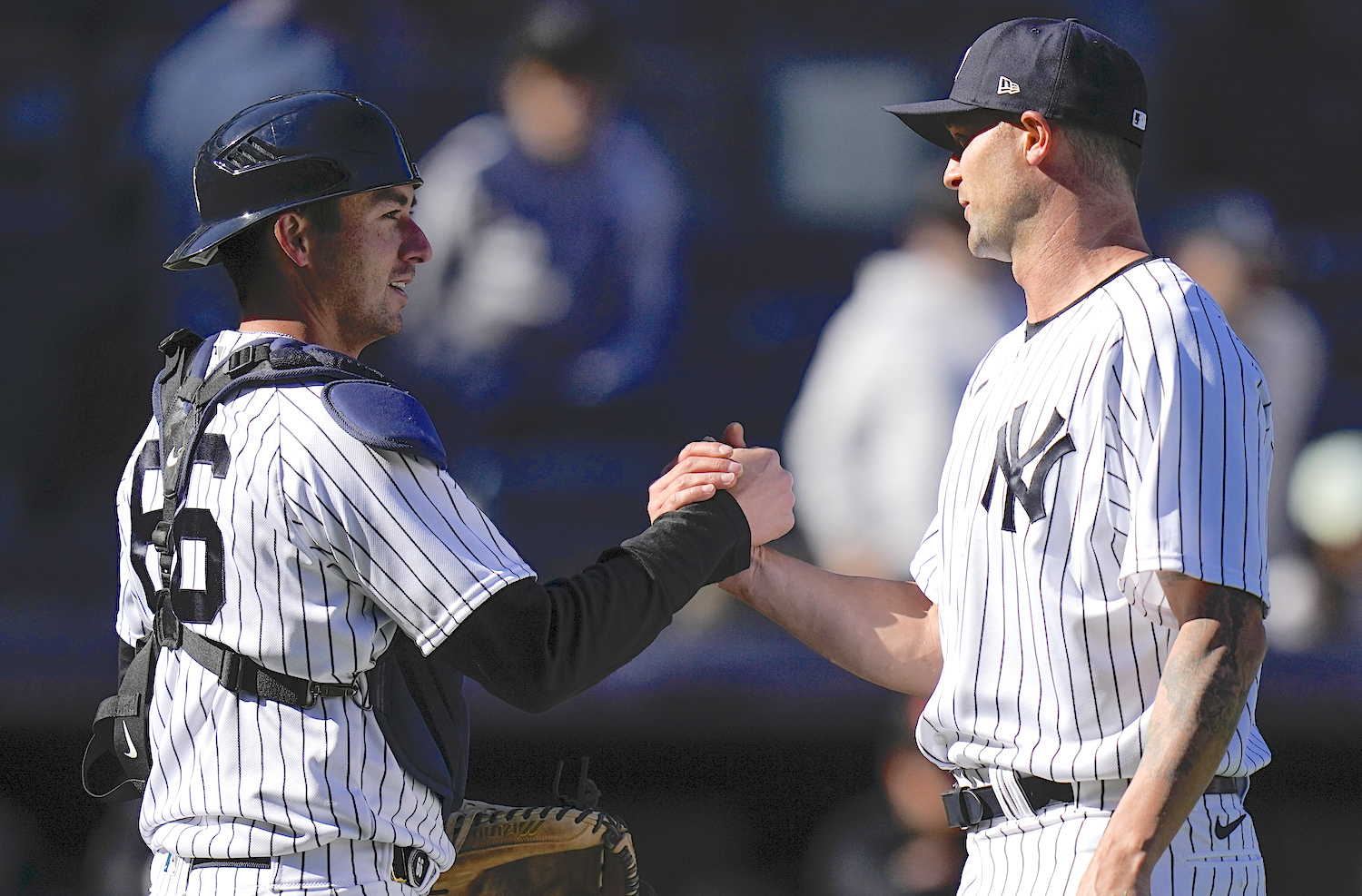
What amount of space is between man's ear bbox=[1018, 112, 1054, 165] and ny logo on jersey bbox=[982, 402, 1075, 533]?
34 cm

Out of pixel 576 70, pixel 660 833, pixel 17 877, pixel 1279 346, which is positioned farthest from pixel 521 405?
pixel 1279 346

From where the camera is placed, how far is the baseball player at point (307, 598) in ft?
6.08

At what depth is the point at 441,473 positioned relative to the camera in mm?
1937

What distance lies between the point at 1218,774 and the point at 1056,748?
0.20m

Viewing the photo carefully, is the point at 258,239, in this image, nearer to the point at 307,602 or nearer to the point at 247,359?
the point at 247,359

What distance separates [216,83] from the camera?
498 cm

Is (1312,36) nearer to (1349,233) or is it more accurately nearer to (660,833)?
(1349,233)

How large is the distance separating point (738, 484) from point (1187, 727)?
2.55ft

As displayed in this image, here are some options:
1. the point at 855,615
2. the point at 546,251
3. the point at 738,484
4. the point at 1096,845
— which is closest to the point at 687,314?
→ the point at 546,251

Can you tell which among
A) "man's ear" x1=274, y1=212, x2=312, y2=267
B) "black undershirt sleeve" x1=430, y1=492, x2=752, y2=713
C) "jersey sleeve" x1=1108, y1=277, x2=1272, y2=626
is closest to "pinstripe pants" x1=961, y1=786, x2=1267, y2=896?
"jersey sleeve" x1=1108, y1=277, x2=1272, y2=626

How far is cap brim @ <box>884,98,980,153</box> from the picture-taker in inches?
85.8

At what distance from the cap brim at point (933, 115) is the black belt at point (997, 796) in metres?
0.91

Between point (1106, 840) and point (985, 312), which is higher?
point (985, 312)

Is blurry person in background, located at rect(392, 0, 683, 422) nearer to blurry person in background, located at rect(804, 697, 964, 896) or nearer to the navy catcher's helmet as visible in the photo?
blurry person in background, located at rect(804, 697, 964, 896)
